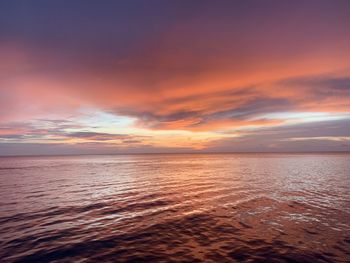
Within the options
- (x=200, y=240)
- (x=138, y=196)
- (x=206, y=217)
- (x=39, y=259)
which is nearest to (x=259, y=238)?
(x=200, y=240)

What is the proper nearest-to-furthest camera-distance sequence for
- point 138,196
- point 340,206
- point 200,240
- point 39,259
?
1. point 39,259
2. point 200,240
3. point 340,206
4. point 138,196

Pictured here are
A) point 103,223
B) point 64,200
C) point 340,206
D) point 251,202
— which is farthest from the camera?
point 64,200

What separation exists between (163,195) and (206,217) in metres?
13.0

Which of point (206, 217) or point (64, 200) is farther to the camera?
point (64, 200)

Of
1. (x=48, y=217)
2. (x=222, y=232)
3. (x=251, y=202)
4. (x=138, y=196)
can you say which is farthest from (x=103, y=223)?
(x=251, y=202)

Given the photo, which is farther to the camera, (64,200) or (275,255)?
(64,200)

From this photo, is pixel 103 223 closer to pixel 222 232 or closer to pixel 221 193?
pixel 222 232

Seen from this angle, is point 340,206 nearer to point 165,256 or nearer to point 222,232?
point 222,232

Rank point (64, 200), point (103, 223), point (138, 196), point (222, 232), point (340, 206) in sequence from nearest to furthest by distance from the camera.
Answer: point (222, 232)
point (103, 223)
point (340, 206)
point (64, 200)
point (138, 196)

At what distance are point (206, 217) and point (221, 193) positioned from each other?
43.5 feet

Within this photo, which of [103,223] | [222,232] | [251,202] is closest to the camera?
[222,232]

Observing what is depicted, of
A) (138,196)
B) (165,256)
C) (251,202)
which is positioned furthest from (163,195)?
(165,256)

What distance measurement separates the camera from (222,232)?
19438 mm

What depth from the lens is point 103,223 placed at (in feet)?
72.2
